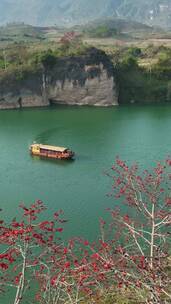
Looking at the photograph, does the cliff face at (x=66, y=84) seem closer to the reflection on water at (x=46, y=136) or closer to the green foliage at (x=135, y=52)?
the green foliage at (x=135, y=52)

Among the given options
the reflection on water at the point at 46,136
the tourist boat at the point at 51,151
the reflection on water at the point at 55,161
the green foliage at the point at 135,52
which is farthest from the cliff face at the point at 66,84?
the reflection on water at the point at 55,161

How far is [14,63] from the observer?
66000 mm

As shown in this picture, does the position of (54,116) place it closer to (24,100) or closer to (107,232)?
(24,100)

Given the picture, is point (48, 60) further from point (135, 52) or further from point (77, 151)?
point (77, 151)

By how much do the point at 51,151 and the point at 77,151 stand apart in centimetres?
254

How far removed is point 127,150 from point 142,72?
104 feet

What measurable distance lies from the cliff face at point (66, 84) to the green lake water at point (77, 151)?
3.19 meters

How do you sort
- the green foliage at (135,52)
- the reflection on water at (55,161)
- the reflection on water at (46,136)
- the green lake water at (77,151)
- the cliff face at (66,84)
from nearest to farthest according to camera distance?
1. the green lake water at (77,151)
2. the reflection on water at (55,161)
3. the reflection on water at (46,136)
4. the cliff face at (66,84)
5. the green foliage at (135,52)

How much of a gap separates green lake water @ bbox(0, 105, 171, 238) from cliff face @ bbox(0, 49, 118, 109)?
10.5 feet

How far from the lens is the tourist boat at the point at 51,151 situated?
3826cm

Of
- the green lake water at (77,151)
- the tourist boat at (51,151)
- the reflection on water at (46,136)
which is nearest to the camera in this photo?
the green lake water at (77,151)

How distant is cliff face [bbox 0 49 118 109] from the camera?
6400 centimetres

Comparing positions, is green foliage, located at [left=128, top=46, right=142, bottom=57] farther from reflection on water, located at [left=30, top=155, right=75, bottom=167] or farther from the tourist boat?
reflection on water, located at [left=30, top=155, right=75, bottom=167]

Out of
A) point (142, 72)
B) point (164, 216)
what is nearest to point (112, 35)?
point (142, 72)
